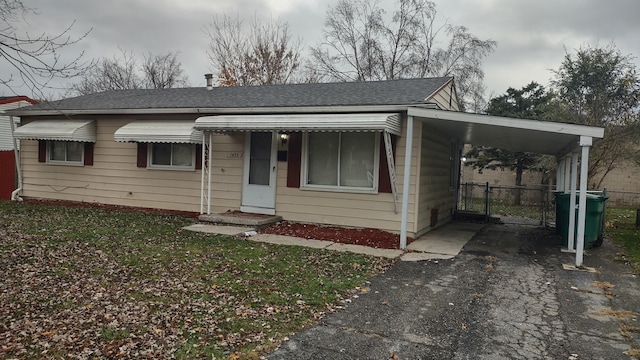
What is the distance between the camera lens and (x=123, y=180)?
435 inches

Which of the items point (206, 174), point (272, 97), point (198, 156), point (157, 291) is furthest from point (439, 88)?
point (157, 291)

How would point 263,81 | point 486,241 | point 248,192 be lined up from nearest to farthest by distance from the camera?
point 486,241, point 248,192, point 263,81

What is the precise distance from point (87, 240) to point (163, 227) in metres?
1.69

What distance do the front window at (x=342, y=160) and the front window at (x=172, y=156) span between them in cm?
331

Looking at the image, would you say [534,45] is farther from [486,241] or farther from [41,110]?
[41,110]

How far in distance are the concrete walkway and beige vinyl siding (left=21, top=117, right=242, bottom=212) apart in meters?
1.54

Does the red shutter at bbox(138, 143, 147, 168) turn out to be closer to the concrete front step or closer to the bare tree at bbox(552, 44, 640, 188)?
the concrete front step

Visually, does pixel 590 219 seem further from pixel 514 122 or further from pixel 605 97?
pixel 605 97

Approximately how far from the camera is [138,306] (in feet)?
13.4

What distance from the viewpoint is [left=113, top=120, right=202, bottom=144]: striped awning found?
9438 mm

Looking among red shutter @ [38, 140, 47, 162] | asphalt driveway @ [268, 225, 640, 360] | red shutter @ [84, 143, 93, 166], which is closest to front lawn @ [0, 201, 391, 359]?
asphalt driveway @ [268, 225, 640, 360]

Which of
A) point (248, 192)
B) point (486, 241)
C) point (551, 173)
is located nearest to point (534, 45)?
point (551, 173)

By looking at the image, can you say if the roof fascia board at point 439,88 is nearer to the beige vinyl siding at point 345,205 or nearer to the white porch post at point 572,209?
the beige vinyl siding at point 345,205

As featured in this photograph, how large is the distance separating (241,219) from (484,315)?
5751mm
